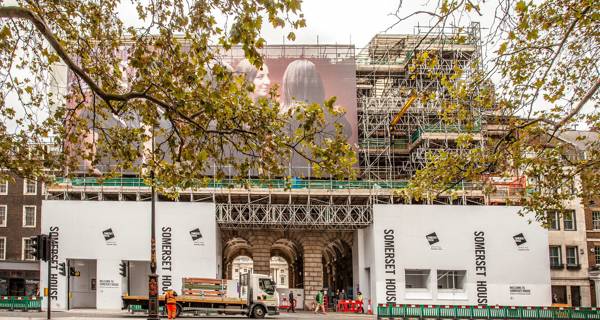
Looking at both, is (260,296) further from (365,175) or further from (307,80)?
(307,80)

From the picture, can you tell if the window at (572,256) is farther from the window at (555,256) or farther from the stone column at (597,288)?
the stone column at (597,288)

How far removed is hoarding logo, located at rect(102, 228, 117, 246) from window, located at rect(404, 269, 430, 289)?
16.9m

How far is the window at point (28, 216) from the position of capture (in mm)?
55781

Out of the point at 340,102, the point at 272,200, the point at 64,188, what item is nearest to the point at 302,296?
the point at 272,200

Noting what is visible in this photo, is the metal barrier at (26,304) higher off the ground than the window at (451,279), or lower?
A: lower

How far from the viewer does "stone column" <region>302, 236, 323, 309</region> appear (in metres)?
48.1

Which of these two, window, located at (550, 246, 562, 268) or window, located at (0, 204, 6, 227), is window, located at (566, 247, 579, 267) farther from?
window, located at (0, 204, 6, 227)

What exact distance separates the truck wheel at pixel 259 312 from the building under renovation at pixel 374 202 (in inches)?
236

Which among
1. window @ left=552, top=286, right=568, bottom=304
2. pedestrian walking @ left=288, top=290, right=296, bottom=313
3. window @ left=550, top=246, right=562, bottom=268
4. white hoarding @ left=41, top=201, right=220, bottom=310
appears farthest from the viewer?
window @ left=550, top=246, right=562, bottom=268

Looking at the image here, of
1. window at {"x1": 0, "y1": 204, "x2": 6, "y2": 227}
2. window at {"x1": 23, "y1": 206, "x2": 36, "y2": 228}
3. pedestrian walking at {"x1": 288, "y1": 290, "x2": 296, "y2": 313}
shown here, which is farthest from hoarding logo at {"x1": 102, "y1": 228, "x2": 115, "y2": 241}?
window at {"x1": 0, "y1": 204, "x2": 6, "y2": 227}

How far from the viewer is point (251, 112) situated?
1420 cm

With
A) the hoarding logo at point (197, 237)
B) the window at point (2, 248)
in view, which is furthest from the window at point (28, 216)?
Result: the hoarding logo at point (197, 237)

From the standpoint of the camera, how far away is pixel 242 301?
3497 cm

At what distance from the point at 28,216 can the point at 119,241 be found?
60.7 feet
